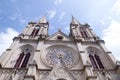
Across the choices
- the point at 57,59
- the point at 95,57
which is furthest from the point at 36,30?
the point at 95,57

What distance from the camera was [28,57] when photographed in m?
21.2

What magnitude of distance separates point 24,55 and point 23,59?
1083mm

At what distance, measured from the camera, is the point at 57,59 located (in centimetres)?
2066

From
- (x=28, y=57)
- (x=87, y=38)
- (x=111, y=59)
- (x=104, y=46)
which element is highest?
(x=87, y=38)

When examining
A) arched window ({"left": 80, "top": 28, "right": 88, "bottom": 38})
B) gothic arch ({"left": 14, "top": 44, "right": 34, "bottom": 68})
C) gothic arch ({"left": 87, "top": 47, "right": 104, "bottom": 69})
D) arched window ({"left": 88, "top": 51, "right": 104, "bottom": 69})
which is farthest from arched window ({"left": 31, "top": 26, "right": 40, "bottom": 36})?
arched window ({"left": 88, "top": 51, "right": 104, "bottom": 69})

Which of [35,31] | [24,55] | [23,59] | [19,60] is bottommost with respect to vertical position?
[19,60]

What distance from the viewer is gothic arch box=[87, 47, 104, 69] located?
20.5 metres

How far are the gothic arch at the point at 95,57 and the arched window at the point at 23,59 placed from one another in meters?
9.01

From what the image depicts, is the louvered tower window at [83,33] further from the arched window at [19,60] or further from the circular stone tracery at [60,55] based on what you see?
the arched window at [19,60]

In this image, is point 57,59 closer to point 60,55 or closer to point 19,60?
point 60,55

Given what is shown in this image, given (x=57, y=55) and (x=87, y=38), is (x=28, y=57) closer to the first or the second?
(x=57, y=55)

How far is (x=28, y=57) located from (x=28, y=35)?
5715 mm

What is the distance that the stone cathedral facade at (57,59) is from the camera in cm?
1694

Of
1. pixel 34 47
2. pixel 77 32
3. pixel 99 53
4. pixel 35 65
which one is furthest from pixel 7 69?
pixel 77 32
